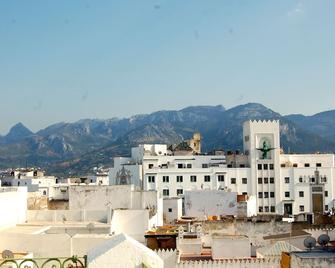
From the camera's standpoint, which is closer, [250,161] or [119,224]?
[119,224]

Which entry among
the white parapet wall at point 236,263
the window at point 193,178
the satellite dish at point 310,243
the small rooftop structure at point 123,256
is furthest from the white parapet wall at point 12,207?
the window at point 193,178

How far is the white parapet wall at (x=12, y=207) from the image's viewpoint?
92.7 feet

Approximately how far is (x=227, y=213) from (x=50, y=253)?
27.4 metres

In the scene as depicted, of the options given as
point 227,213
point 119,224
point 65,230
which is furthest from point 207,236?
point 227,213

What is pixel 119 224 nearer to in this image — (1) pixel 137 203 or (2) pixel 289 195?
(1) pixel 137 203

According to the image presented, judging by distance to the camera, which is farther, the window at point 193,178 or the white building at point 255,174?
the white building at point 255,174

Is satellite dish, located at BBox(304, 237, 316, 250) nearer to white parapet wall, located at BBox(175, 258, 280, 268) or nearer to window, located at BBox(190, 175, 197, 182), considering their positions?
white parapet wall, located at BBox(175, 258, 280, 268)

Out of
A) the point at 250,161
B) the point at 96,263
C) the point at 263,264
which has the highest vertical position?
the point at 250,161

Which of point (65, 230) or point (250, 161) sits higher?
point (250, 161)

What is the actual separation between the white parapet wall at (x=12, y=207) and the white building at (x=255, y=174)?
38.4 metres

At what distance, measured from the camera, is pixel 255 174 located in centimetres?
7350

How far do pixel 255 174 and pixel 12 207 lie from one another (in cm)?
4766

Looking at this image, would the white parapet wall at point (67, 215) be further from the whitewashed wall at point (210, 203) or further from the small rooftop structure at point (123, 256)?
the small rooftop structure at point (123, 256)

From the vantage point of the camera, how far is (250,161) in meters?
74.1
